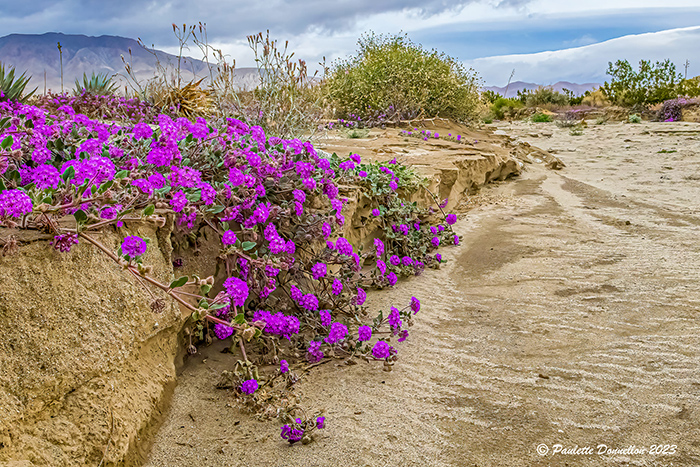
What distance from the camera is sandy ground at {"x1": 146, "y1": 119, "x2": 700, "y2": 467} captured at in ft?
7.13

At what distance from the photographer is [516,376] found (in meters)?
2.72

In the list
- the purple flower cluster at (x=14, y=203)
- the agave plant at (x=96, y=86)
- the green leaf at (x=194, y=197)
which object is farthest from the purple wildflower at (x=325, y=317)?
the agave plant at (x=96, y=86)

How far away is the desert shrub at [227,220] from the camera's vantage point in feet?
6.72

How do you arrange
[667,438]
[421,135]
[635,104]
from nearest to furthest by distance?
1. [667,438]
2. [421,135]
3. [635,104]

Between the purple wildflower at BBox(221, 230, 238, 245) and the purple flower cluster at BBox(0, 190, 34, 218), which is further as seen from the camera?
the purple wildflower at BBox(221, 230, 238, 245)

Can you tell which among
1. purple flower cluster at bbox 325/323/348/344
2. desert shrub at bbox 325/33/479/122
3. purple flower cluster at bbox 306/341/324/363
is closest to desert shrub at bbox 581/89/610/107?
desert shrub at bbox 325/33/479/122

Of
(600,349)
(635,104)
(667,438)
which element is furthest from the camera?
(635,104)

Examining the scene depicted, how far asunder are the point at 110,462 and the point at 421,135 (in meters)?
7.95

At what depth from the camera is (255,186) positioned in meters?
2.99

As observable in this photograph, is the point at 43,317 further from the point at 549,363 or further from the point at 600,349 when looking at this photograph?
the point at 600,349

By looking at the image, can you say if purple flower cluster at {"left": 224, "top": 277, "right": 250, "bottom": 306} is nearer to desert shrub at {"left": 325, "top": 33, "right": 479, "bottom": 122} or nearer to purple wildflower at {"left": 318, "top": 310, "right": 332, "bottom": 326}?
purple wildflower at {"left": 318, "top": 310, "right": 332, "bottom": 326}

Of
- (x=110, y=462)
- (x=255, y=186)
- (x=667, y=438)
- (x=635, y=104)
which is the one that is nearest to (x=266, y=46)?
(x=255, y=186)

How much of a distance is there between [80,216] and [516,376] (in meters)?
2.19

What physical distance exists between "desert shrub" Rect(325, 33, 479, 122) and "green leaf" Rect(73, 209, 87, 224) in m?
9.47
